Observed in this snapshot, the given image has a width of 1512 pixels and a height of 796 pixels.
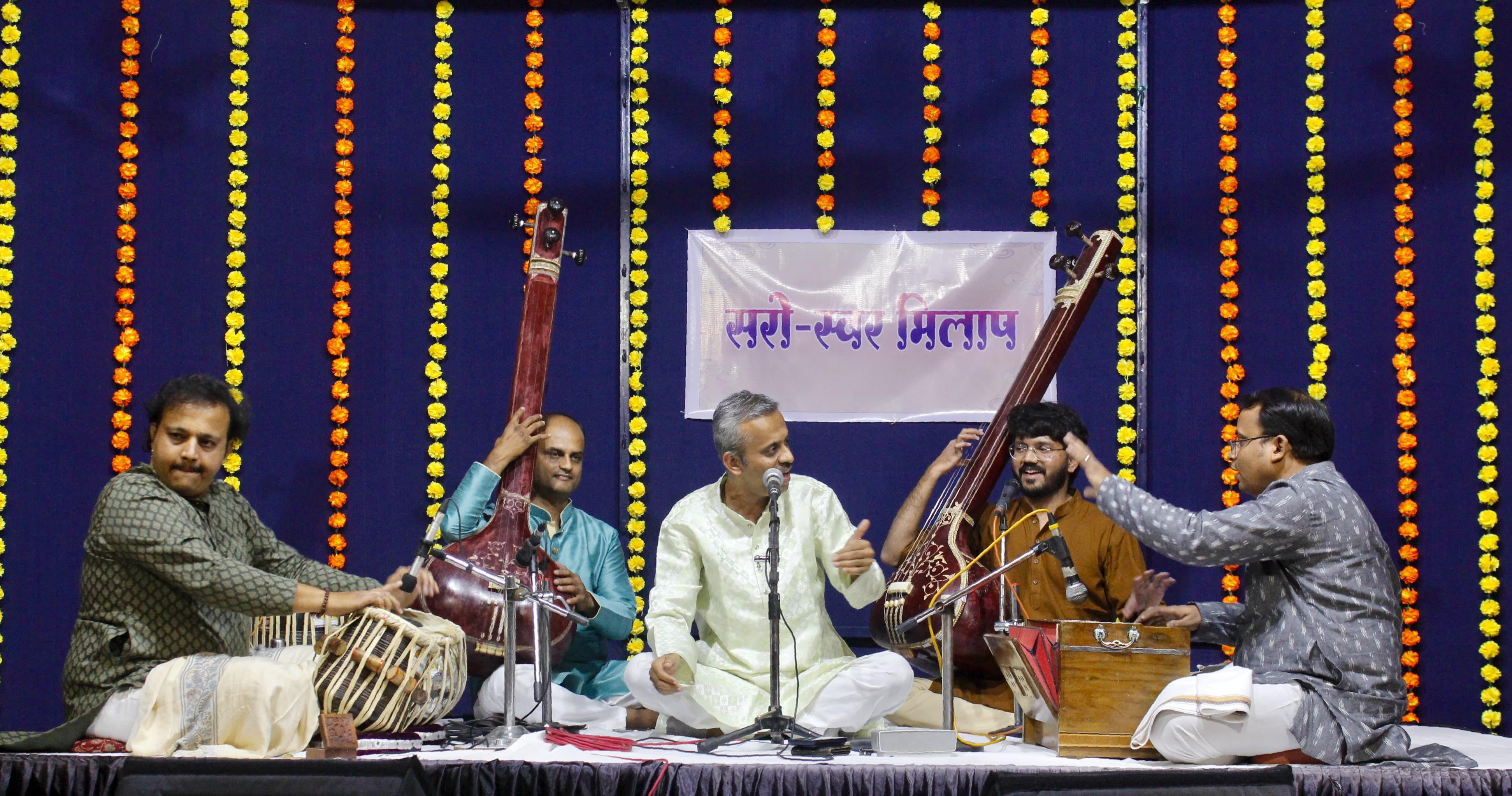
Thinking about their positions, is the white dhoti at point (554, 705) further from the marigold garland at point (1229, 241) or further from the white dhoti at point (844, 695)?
the marigold garland at point (1229, 241)

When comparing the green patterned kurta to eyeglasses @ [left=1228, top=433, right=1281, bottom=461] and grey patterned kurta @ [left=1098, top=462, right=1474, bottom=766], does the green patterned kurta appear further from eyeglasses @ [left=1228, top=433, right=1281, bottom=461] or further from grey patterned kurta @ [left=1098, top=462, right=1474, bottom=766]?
eyeglasses @ [left=1228, top=433, right=1281, bottom=461]

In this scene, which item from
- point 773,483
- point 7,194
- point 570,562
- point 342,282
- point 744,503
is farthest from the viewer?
point 342,282

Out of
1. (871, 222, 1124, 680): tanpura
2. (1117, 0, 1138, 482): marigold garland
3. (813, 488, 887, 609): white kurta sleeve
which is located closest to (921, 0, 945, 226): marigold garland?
(871, 222, 1124, 680): tanpura

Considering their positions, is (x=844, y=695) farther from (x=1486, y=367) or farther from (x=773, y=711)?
(x=1486, y=367)

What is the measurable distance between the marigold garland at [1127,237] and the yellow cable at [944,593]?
0.96 m

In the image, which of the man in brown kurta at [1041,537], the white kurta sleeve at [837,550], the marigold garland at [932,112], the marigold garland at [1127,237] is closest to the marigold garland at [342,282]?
the white kurta sleeve at [837,550]

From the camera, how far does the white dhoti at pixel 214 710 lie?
3.59 m

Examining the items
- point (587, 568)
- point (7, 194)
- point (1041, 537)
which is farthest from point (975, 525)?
point (7, 194)

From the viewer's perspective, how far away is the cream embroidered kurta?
4.22 metres

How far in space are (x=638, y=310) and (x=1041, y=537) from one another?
1.90 meters

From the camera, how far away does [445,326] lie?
17.8ft

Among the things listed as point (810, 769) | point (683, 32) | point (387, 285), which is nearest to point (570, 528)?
point (387, 285)

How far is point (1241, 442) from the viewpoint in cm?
395

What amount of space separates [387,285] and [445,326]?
0.93 ft
